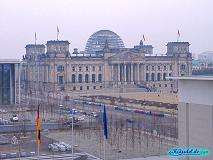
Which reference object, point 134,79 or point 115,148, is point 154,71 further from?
point 115,148

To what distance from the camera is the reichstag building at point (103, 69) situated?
169 ft

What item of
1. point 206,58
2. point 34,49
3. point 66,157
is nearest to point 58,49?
A: point 34,49

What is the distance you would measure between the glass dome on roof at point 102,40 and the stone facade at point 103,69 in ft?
18.8

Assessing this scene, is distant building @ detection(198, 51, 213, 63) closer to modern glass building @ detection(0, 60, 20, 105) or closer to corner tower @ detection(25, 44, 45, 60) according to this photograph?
corner tower @ detection(25, 44, 45, 60)

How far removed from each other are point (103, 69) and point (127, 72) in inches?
103

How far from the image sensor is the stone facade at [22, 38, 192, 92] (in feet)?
169

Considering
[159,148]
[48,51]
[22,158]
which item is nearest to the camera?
[22,158]

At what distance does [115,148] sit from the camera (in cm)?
1773

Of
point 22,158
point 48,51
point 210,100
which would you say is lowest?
point 22,158

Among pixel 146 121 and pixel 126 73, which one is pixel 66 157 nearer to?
pixel 146 121

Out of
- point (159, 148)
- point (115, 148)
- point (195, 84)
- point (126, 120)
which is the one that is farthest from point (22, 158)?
point (126, 120)

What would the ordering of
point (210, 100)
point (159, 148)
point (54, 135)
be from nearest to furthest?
point (210, 100) < point (159, 148) < point (54, 135)

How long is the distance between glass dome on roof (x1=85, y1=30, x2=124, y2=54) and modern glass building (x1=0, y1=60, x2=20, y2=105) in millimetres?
28280

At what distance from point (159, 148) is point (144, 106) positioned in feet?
47.8
